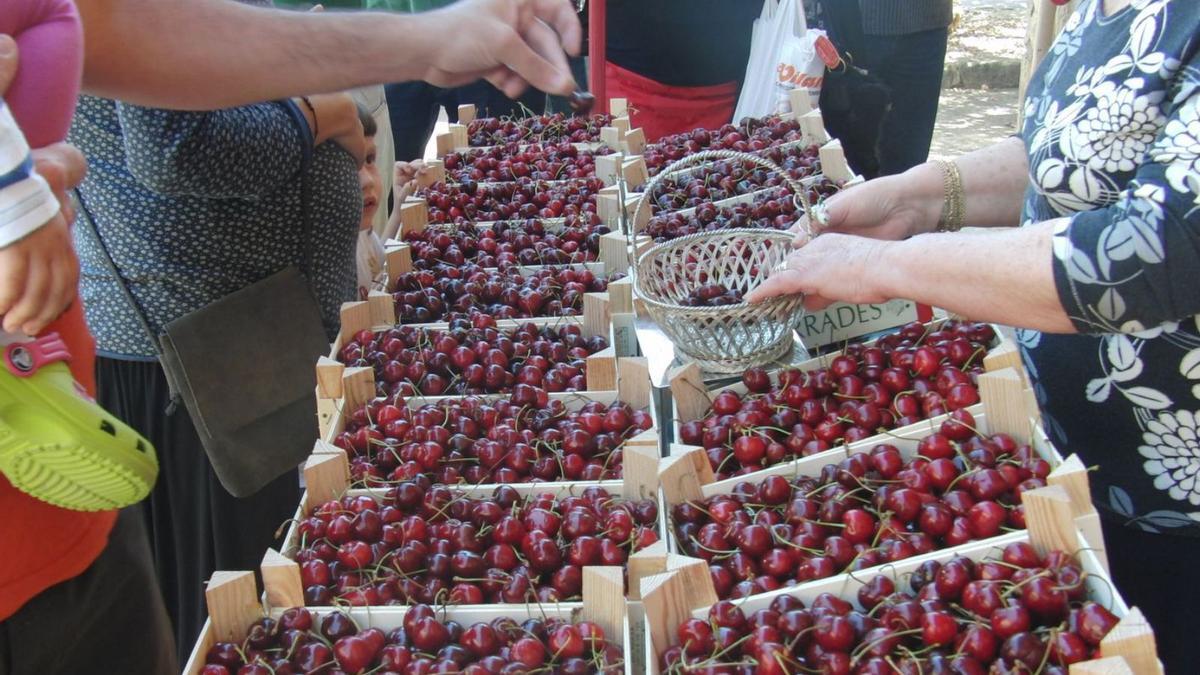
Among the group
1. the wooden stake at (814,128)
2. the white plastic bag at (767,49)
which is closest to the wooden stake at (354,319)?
the wooden stake at (814,128)

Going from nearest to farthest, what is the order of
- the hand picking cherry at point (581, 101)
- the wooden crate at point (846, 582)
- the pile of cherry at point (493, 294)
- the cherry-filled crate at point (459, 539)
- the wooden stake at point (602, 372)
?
the wooden crate at point (846, 582), the cherry-filled crate at point (459, 539), the hand picking cherry at point (581, 101), the wooden stake at point (602, 372), the pile of cherry at point (493, 294)

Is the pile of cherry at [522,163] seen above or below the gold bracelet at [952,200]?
above

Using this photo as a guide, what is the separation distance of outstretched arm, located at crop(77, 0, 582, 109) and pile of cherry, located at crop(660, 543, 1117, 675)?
0.92 meters

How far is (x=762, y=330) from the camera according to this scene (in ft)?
6.22

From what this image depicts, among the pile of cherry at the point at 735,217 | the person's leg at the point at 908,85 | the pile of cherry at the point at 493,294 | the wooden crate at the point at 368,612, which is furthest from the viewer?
the person's leg at the point at 908,85

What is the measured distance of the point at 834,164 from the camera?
9.17 ft

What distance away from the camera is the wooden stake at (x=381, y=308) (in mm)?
2266

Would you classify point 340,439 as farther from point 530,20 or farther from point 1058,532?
point 1058,532

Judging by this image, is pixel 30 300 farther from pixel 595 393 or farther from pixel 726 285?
pixel 726 285

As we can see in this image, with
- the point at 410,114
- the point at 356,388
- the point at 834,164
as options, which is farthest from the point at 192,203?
the point at 410,114

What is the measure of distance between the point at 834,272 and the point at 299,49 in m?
1.00

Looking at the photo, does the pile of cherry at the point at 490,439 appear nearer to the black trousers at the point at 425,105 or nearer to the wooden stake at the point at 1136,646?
the wooden stake at the point at 1136,646

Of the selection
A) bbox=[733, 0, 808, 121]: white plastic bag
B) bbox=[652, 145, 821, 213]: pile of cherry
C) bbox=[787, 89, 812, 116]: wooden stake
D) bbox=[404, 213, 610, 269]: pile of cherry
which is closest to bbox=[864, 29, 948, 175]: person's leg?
bbox=[733, 0, 808, 121]: white plastic bag

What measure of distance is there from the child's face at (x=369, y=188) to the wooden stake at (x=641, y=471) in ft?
4.63
